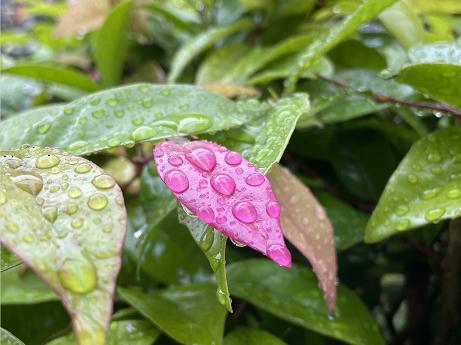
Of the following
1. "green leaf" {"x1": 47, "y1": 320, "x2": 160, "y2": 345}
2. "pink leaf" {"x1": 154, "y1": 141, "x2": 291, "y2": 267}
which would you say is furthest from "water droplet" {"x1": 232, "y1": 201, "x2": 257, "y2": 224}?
"green leaf" {"x1": 47, "y1": 320, "x2": 160, "y2": 345}

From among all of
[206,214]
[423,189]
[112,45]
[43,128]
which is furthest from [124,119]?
Answer: [112,45]

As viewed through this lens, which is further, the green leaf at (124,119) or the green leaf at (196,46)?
the green leaf at (196,46)

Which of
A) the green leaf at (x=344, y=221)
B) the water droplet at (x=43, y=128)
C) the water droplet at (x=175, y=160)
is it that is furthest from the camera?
the green leaf at (x=344, y=221)

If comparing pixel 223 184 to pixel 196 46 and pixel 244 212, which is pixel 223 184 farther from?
pixel 196 46

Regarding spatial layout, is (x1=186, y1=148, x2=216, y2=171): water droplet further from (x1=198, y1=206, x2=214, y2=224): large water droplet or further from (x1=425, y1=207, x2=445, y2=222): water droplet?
(x1=425, y1=207, x2=445, y2=222): water droplet

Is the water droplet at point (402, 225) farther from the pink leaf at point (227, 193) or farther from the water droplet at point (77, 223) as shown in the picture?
the water droplet at point (77, 223)

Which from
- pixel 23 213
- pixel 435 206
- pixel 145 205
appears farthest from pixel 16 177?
pixel 435 206

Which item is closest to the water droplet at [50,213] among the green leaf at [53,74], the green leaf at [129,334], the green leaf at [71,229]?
the green leaf at [71,229]

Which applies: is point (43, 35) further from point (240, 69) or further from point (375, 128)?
point (375, 128)
